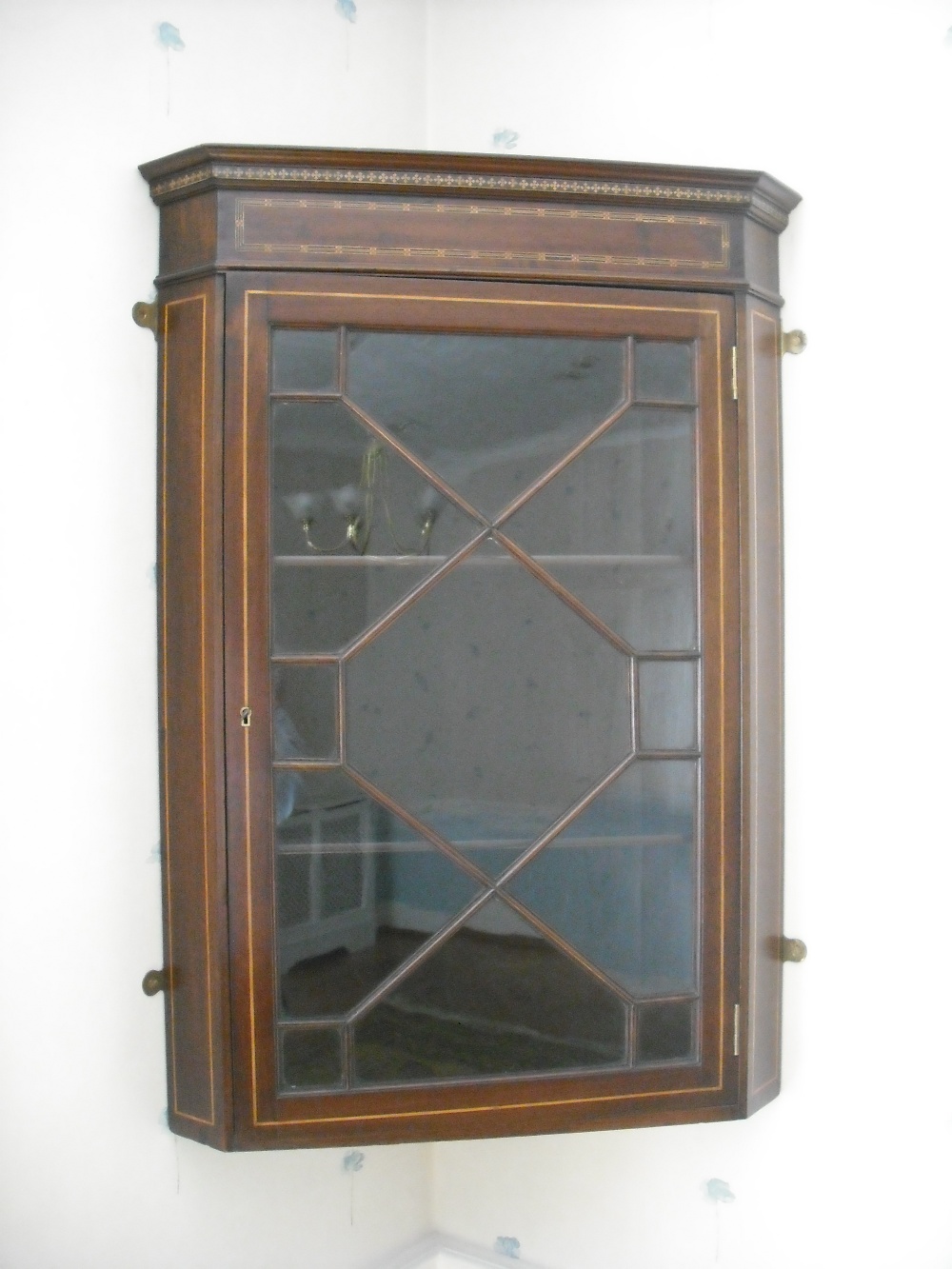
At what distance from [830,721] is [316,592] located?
2.19 feet

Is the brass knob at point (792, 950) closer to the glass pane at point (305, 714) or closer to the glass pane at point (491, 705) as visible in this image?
the glass pane at point (491, 705)

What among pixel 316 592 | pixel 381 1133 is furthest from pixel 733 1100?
pixel 316 592

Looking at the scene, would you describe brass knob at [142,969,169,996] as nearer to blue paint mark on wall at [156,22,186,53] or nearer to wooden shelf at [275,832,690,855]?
wooden shelf at [275,832,690,855]

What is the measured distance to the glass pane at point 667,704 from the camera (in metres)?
1.21

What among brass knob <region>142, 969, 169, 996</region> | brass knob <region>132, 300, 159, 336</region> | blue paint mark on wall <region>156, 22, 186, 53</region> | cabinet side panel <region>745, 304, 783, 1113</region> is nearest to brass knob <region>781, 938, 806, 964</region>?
cabinet side panel <region>745, 304, 783, 1113</region>

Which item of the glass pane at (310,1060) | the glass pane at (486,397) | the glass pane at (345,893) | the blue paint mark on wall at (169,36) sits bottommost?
the glass pane at (310,1060)

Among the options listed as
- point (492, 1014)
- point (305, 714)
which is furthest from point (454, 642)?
point (492, 1014)

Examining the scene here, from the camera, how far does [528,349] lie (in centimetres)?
119

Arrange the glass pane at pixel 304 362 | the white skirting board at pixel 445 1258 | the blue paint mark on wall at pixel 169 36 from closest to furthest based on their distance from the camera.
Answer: the glass pane at pixel 304 362 → the blue paint mark on wall at pixel 169 36 → the white skirting board at pixel 445 1258

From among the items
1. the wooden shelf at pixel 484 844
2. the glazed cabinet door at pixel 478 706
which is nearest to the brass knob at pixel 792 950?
the glazed cabinet door at pixel 478 706

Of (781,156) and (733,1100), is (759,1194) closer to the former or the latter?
(733,1100)

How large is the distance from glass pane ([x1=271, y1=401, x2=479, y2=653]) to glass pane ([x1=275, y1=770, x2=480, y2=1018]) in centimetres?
17

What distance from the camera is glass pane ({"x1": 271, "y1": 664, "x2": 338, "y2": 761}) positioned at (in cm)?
116

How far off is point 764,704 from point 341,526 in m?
0.53
